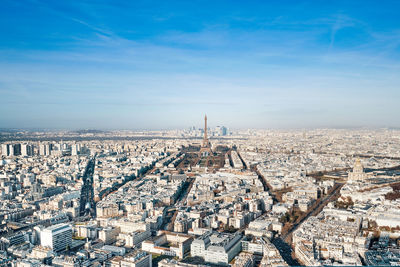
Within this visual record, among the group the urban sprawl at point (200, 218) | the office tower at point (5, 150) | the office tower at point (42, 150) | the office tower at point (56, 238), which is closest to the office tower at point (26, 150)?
the office tower at point (42, 150)

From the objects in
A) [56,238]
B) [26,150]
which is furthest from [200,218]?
[26,150]

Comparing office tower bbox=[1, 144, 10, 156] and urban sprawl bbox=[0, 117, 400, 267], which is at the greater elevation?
office tower bbox=[1, 144, 10, 156]

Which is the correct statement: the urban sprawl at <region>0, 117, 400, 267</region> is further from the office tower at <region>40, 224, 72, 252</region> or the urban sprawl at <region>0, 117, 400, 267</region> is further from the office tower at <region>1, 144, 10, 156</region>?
the office tower at <region>1, 144, 10, 156</region>

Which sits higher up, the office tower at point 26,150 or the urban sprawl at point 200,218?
the office tower at point 26,150

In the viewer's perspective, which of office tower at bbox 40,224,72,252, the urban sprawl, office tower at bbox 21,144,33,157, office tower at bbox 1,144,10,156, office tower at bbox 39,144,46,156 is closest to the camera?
the urban sprawl

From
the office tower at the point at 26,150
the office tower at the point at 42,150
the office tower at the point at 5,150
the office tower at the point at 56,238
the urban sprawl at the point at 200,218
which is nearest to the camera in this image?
the urban sprawl at the point at 200,218

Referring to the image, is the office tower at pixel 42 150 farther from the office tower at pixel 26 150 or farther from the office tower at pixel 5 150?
the office tower at pixel 5 150

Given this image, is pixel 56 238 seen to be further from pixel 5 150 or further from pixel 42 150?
pixel 5 150

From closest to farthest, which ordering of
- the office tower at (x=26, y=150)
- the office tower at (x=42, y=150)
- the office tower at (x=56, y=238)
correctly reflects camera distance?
the office tower at (x=56, y=238)
the office tower at (x=26, y=150)
the office tower at (x=42, y=150)

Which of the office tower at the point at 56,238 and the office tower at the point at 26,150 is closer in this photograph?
the office tower at the point at 56,238

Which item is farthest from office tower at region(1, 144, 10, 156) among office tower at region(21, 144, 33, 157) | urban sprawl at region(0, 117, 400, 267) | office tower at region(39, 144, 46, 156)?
urban sprawl at region(0, 117, 400, 267)
